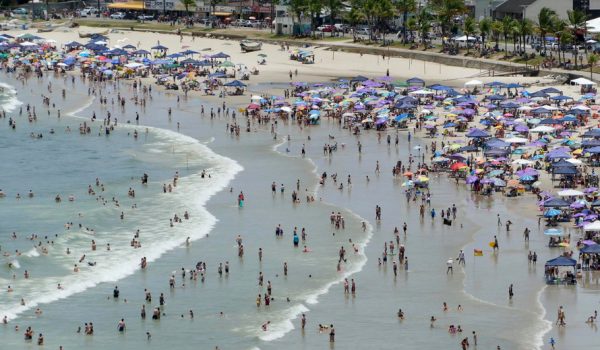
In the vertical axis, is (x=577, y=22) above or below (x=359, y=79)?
above

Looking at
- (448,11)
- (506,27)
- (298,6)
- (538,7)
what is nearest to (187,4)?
(298,6)

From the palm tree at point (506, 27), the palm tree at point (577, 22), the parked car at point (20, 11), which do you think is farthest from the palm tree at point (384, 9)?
the parked car at point (20, 11)

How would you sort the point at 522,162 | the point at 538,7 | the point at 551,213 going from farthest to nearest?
the point at 538,7, the point at 522,162, the point at 551,213

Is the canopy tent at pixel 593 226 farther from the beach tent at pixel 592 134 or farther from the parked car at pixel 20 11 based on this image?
the parked car at pixel 20 11

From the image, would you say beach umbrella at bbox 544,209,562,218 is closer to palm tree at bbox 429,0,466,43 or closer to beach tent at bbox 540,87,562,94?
beach tent at bbox 540,87,562,94

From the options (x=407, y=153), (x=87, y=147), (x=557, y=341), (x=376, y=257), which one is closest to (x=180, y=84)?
(x=87, y=147)

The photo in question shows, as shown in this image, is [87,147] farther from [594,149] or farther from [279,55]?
[279,55]

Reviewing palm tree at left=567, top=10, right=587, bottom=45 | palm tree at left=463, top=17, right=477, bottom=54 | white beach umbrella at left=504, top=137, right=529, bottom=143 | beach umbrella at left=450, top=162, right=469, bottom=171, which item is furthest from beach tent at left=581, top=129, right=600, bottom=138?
palm tree at left=463, top=17, right=477, bottom=54

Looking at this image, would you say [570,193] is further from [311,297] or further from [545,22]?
[545,22]
